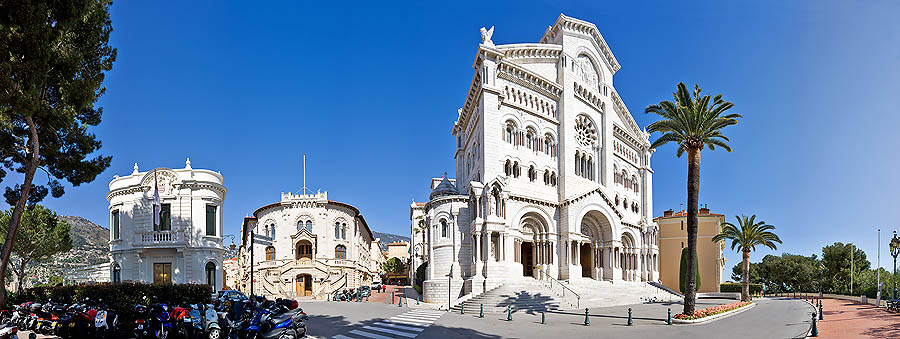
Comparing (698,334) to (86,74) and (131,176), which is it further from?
(131,176)

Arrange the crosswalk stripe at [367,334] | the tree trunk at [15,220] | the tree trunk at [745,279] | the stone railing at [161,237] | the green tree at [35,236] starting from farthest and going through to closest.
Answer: the tree trunk at [745,279] < the green tree at [35,236] < the stone railing at [161,237] < the crosswalk stripe at [367,334] < the tree trunk at [15,220]

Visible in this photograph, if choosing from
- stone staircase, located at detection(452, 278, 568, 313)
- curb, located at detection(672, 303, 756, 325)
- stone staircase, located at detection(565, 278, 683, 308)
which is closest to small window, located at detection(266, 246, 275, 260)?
stone staircase, located at detection(452, 278, 568, 313)

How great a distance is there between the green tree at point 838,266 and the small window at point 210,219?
71176 mm

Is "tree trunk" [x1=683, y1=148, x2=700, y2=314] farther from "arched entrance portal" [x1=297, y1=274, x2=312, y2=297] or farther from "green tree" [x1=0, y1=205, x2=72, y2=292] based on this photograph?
"green tree" [x1=0, y1=205, x2=72, y2=292]

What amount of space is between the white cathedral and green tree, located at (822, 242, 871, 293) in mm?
33399

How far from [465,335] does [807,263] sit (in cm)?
8289

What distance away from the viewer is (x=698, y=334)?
2059cm

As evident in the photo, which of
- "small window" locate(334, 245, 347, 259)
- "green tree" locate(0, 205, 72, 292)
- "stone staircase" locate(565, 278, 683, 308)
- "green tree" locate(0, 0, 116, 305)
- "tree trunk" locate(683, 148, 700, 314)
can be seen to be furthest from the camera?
"small window" locate(334, 245, 347, 259)

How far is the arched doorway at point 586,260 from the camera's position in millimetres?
46281

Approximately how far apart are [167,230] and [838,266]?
249 feet

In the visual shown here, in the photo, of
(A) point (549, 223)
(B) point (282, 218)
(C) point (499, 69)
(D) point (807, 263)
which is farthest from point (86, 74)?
(D) point (807, 263)

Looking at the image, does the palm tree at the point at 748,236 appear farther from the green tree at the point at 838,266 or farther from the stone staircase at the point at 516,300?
the green tree at the point at 838,266

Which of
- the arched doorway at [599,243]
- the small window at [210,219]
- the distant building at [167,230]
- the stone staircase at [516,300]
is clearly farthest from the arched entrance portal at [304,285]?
the arched doorway at [599,243]

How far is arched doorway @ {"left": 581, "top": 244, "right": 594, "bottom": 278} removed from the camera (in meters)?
46.3
